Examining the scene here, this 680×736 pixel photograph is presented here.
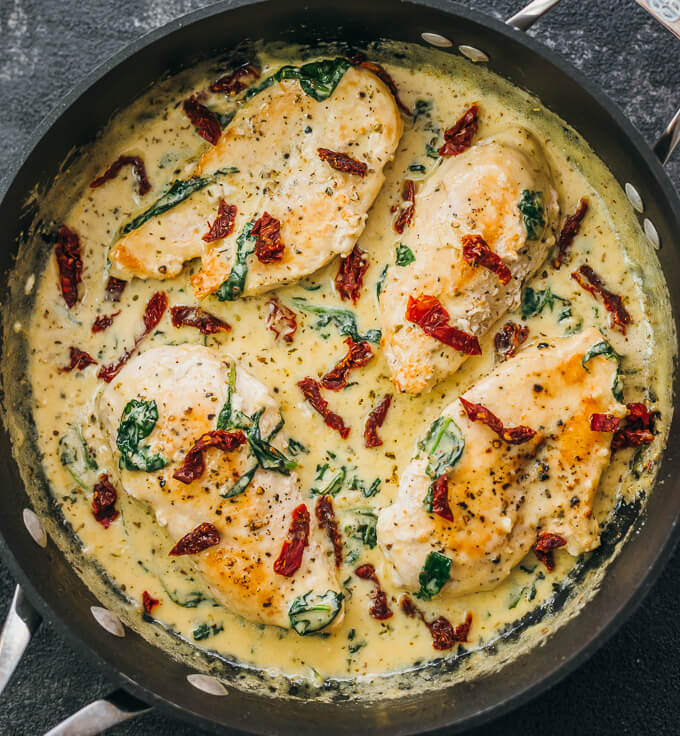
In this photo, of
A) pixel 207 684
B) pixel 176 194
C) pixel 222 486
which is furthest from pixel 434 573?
pixel 176 194

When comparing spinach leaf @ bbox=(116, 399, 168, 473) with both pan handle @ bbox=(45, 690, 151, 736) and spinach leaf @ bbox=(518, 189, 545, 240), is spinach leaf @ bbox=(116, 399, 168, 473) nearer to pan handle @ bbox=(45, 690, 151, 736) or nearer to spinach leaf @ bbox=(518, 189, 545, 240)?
pan handle @ bbox=(45, 690, 151, 736)

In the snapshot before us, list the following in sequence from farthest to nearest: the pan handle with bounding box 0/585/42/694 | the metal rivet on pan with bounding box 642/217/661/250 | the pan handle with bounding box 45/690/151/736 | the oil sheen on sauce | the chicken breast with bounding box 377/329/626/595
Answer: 1. the oil sheen on sauce
2. the metal rivet on pan with bounding box 642/217/661/250
3. the chicken breast with bounding box 377/329/626/595
4. the pan handle with bounding box 0/585/42/694
5. the pan handle with bounding box 45/690/151/736

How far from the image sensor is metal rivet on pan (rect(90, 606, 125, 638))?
325 cm

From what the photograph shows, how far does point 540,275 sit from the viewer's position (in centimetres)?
328

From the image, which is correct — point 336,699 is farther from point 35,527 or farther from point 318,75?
point 318,75

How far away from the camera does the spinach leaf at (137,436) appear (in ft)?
10.1

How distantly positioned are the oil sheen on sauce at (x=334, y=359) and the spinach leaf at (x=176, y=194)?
0.06m

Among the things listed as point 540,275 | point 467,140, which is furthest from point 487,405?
point 467,140

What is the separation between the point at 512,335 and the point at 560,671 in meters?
1.25

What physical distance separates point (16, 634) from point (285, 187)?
1.93 meters

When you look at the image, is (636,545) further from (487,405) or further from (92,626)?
(92,626)

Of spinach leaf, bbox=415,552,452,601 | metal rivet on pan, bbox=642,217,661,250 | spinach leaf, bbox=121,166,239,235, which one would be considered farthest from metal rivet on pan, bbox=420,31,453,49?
spinach leaf, bbox=415,552,452,601

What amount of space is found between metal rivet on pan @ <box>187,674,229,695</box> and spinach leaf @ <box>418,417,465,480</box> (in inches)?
47.5

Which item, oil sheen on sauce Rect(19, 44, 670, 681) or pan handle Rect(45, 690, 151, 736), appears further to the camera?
oil sheen on sauce Rect(19, 44, 670, 681)
